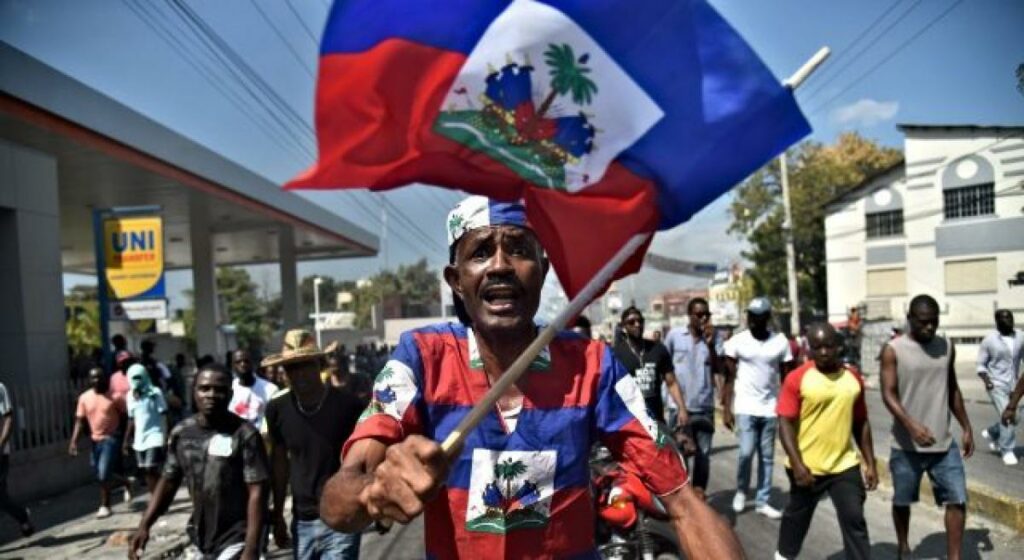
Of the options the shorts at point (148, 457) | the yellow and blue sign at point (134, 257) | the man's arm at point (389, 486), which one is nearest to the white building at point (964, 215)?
the man's arm at point (389, 486)

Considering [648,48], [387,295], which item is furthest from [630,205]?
[387,295]

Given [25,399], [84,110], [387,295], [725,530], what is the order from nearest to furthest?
1. [725,530]
2. [25,399]
3. [84,110]
4. [387,295]

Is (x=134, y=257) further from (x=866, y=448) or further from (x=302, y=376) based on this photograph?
(x=866, y=448)

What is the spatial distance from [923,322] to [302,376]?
168 inches

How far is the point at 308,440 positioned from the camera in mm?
4977

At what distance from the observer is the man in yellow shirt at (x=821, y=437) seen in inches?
209

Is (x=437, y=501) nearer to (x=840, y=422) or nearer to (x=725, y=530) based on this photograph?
(x=725, y=530)

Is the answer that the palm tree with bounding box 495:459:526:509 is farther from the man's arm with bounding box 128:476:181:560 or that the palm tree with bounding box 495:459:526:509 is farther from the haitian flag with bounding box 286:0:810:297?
the man's arm with bounding box 128:476:181:560

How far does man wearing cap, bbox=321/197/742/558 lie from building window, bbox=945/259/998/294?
27.3 ft

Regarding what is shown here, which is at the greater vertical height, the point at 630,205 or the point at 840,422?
the point at 630,205

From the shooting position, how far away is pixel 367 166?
2082 mm

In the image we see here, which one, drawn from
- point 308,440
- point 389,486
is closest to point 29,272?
point 308,440

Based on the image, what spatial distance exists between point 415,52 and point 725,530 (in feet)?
4.86

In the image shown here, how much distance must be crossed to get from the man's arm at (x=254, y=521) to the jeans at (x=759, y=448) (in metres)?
4.77
